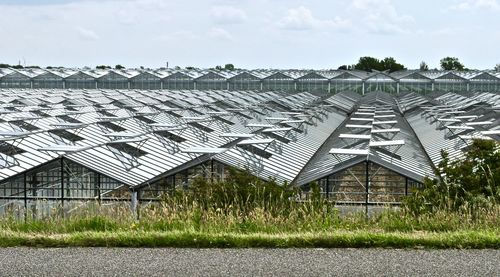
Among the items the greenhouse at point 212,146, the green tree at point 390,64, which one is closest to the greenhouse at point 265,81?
the greenhouse at point 212,146

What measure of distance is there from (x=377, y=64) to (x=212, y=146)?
459ft

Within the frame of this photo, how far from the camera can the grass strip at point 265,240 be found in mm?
11453

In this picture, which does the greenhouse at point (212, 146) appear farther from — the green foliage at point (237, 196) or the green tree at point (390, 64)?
the green tree at point (390, 64)

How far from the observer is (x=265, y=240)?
11602 mm

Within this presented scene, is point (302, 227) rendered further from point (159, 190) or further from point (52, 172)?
point (52, 172)

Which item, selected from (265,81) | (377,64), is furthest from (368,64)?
(265,81)

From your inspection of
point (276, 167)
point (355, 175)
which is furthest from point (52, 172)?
point (355, 175)

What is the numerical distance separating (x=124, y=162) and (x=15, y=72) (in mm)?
79671

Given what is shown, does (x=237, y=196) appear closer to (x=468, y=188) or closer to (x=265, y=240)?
(x=265, y=240)

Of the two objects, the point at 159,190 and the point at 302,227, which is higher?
the point at 302,227

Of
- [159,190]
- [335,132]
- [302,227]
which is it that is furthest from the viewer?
[335,132]

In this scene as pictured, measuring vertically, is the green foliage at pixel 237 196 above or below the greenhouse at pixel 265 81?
below

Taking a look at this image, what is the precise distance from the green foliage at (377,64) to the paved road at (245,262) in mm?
159697

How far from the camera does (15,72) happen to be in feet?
337
